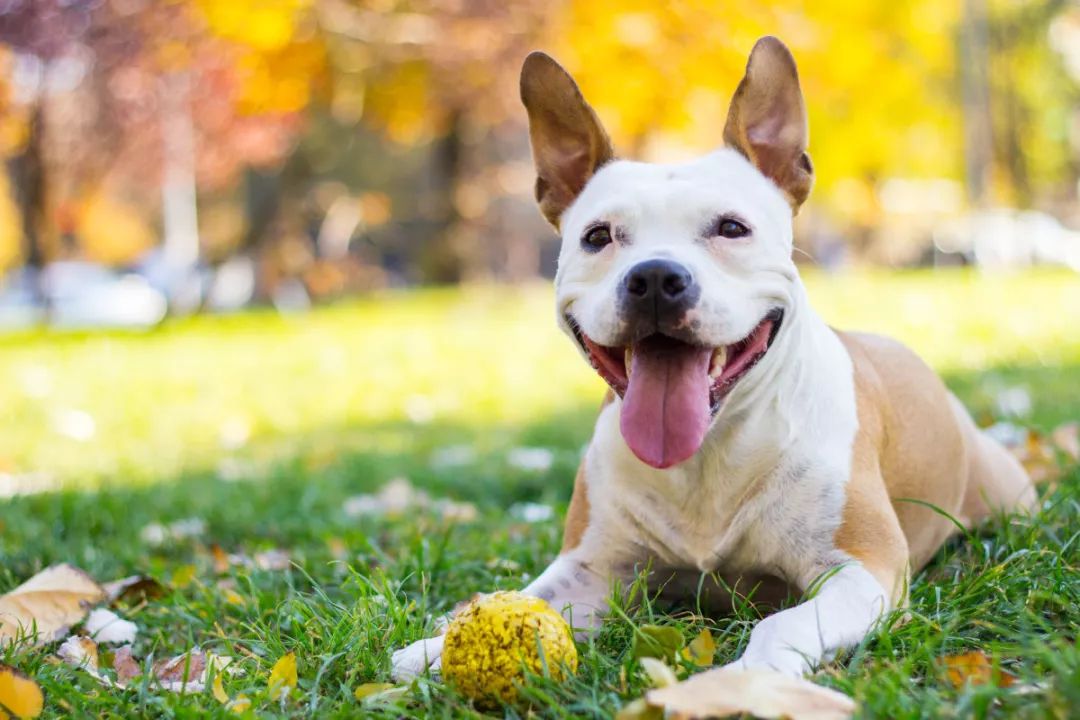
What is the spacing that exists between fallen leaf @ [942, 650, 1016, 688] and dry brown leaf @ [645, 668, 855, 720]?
26cm

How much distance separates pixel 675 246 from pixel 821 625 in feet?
2.85

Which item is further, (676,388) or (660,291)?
(676,388)

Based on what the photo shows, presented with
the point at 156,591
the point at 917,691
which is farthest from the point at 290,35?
the point at 917,691

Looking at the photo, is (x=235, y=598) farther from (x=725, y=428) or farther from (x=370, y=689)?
(x=725, y=428)

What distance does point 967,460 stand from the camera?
3396 mm

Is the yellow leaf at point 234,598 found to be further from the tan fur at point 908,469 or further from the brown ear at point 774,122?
the brown ear at point 774,122

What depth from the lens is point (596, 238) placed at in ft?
9.12

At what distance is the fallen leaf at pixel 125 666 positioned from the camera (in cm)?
260

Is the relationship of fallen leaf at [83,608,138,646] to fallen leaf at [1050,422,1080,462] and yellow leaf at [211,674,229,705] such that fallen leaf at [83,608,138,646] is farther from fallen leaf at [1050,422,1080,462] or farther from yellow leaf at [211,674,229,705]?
fallen leaf at [1050,422,1080,462]

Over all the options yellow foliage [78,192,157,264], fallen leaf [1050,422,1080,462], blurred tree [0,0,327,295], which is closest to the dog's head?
fallen leaf [1050,422,1080,462]

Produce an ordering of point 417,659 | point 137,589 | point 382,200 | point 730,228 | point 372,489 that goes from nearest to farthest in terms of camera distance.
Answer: point 417,659 → point 730,228 → point 137,589 → point 372,489 → point 382,200

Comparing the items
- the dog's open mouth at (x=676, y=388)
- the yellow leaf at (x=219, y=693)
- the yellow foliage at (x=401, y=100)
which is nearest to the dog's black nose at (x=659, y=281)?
the dog's open mouth at (x=676, y=388)

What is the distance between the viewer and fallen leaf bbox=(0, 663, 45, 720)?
7.29ft

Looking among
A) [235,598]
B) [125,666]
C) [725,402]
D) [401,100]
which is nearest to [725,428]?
[725,402]
